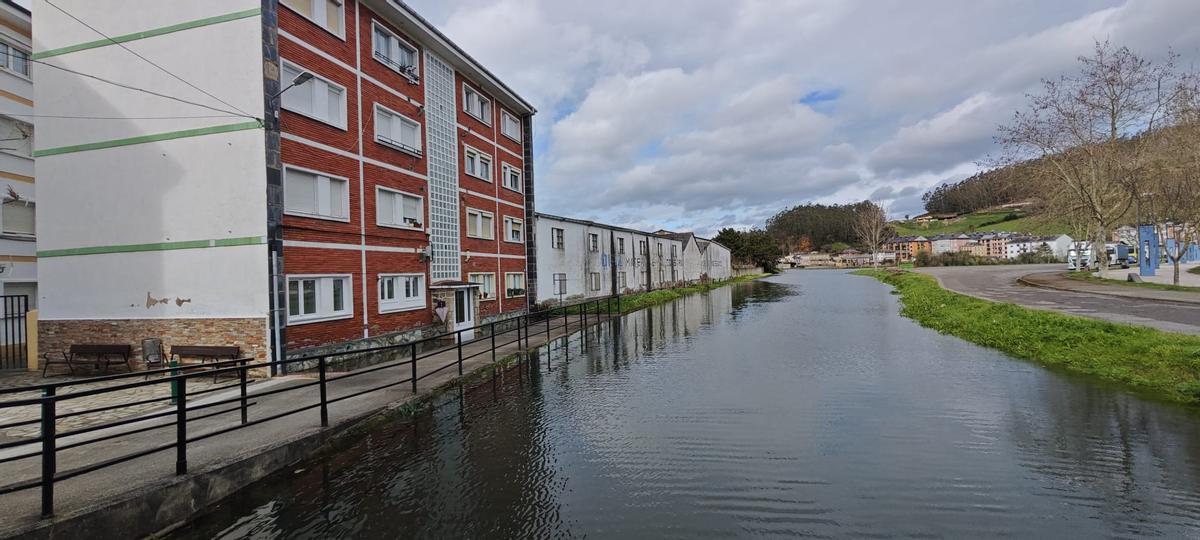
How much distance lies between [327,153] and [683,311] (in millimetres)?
19061

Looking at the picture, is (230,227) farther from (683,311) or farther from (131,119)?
(683,311)

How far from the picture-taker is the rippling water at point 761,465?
4582 millimetres

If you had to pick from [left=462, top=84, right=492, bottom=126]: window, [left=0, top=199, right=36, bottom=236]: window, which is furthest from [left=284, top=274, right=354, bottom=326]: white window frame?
[left=0, top=199, right=36, bottom=236]: window

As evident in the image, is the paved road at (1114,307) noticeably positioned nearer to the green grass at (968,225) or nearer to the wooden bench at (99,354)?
the wooden bench at (99,354)

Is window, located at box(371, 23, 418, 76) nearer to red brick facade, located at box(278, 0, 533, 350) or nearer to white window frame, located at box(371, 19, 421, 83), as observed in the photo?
white window frame, located at box(371, 19, 421, 83)

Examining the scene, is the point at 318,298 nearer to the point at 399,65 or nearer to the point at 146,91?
the point at 146,91

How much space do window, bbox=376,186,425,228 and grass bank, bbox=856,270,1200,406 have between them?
1692cm

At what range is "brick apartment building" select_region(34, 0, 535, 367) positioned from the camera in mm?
11758

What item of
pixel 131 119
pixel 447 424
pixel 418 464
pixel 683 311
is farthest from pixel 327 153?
pixel 683 311

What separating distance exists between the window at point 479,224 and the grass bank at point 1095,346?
55.4 ft

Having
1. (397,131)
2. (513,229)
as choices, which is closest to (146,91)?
(397,131)

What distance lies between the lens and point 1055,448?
6.19 meters

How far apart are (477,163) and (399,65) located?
5.44m

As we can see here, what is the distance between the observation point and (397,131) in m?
16.6
